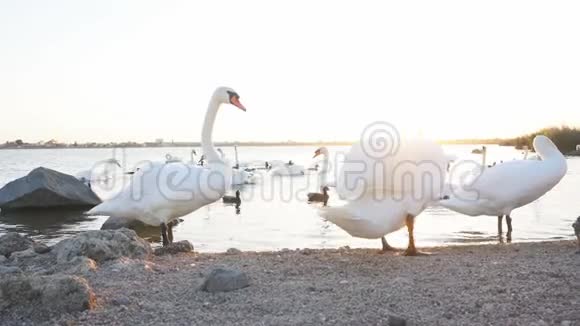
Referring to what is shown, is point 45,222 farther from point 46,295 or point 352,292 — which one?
point 352,292

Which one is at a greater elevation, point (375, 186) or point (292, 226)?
point (375, 186)

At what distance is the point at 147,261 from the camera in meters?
7.48

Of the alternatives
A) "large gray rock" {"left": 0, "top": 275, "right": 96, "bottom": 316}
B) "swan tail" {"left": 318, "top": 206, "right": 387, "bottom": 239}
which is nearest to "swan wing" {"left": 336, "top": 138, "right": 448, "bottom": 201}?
"swan tail" {"left": 318, "top": 206, "right": 387, "bottom": 239}

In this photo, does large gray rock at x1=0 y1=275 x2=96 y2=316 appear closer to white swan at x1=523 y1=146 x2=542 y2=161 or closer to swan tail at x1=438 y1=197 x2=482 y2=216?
swan tail at x1=438 y1=197 x2=482 y2=216

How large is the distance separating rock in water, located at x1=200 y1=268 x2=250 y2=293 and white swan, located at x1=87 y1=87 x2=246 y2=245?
3.35 meters

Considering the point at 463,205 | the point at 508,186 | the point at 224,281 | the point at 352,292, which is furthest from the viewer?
the point at 463,205

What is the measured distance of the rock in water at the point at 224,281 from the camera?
5641 millimetres

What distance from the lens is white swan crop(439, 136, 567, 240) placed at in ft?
31.8

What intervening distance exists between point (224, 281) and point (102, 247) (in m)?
2.61

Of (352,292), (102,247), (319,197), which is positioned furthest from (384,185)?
(319,197)

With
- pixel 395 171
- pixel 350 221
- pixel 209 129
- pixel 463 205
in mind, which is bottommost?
pixel 463 205

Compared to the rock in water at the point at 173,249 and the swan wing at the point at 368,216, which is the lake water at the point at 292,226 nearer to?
the rock in water at the point at 173,249

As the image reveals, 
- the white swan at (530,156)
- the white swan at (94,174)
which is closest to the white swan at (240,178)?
the white swan at (94,174)

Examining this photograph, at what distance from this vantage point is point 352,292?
5.48m
